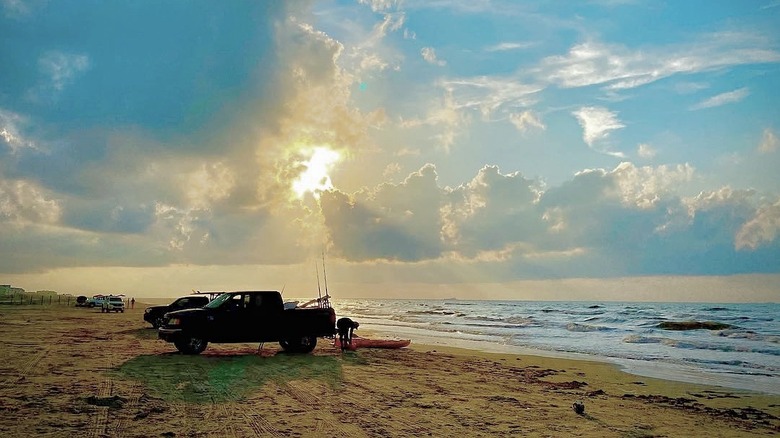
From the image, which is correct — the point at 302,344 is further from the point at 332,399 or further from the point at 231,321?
the point at 332,399

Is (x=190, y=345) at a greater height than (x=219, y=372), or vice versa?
(x=190, y=345)

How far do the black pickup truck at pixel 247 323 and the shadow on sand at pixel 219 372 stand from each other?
25.2 inches

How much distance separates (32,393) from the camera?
35.4 ft

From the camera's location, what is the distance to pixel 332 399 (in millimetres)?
11703

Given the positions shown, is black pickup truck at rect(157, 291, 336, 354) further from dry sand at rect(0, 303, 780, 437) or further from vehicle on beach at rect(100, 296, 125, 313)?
vehicle on beach at rect(100, 296, 125, 313)

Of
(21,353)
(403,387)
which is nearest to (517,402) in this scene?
(403,387)

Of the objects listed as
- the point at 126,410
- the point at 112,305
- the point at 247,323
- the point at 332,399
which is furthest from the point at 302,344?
the point at 112,305

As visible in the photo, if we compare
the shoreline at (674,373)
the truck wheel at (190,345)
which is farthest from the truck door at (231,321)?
the shoreline at (674,373)

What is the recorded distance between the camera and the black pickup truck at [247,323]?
1853 centimetres

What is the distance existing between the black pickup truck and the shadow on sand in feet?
2.10

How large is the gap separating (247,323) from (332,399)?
8.36m

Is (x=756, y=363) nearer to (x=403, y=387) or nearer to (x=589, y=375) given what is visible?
(x=589, y=375)

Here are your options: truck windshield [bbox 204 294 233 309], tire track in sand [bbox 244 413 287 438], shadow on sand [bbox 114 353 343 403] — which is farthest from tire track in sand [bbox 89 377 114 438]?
truck windshield [bbox 204 294 233 309]

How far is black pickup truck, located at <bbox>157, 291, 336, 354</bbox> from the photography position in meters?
18.5
